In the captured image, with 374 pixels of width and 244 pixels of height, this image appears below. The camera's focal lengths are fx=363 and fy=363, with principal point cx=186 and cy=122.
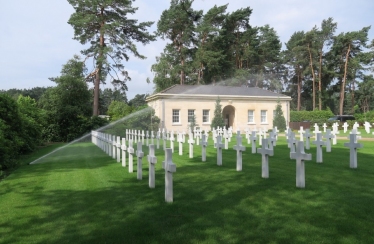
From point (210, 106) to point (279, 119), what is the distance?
24.6 ft

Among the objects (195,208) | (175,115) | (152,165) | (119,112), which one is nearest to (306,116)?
(175,115)

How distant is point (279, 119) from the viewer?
3803cm

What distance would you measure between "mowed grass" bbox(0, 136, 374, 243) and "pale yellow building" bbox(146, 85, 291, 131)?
26.2m

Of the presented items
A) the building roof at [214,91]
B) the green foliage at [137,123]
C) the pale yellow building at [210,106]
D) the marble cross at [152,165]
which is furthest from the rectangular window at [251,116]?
the marble cross at [152,165]

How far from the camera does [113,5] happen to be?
1432 inches

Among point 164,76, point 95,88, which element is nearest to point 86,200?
point 95,88

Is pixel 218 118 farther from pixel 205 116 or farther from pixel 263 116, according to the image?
pixel 263 116

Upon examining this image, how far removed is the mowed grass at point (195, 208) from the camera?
452 centimetres

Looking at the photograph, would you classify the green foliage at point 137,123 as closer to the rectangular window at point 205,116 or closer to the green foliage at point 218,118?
the rectangular window at point 205,116

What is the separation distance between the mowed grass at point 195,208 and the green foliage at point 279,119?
29282 millimetres

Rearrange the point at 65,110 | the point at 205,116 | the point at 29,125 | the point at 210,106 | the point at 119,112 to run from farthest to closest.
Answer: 1. the point at 119,112
2. the point at 205,116
3. the point at 210,106
4. the point at 65,110
5. the point at 29,125

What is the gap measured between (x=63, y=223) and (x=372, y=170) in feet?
23.5

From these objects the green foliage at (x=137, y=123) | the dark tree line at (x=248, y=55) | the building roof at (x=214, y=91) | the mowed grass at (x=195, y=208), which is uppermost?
the dark tree line at (x=248, y=55)

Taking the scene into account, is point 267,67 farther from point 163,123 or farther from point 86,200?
point 86,200
